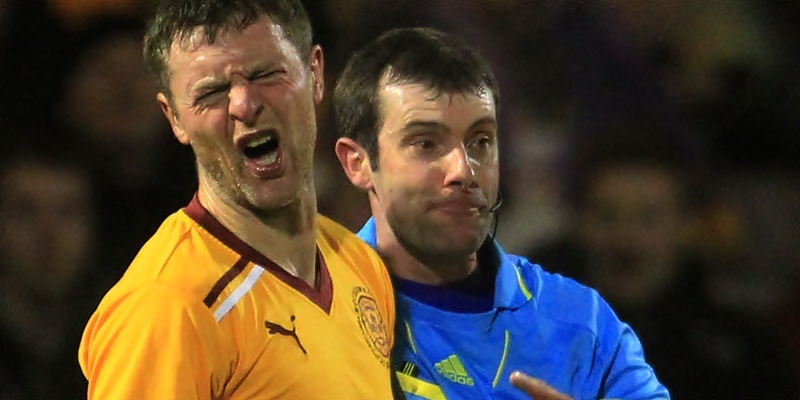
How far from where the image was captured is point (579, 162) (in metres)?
1.39

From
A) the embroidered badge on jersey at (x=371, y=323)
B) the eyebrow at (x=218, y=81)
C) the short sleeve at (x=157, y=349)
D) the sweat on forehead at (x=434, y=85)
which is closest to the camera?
the short sleeve at (x=157, y=349)

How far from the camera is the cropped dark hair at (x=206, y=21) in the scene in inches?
36.7

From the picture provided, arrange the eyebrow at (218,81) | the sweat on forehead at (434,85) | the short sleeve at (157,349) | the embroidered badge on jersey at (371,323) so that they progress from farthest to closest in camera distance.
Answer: the sweat on forehead at (434,85) < the embroidered badge on jersey at (371,323) < the eyebrow at (218,81) < the short sleeve at (157,349)

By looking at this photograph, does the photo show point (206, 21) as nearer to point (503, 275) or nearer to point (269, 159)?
point (269, 159)

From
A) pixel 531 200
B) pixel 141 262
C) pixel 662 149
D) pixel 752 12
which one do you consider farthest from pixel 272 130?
pixel 752 12

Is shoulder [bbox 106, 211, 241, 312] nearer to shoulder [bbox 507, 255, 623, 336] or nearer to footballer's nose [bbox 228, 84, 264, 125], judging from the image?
footballer's nose [bbox 228, 84, 264, 125]

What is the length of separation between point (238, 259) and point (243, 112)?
133 mm

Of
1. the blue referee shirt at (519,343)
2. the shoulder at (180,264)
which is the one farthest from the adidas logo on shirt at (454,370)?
the shoulder at (180,264)

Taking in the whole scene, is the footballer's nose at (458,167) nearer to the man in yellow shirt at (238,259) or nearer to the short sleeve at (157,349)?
the man in yellow shirt at (238,259)

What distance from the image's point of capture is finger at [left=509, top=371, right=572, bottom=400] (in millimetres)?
1093

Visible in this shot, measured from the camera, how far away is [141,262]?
0.90 m

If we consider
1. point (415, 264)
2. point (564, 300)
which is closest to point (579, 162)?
point (564, 300)

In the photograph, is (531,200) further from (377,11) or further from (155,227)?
(155,227)

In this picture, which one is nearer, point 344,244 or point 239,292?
point 239,292
